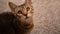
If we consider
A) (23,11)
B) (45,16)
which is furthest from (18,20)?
(45,16)

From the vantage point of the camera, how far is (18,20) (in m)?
1.82

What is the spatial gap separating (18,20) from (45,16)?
477mm

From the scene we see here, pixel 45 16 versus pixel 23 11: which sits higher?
pixel 23 11

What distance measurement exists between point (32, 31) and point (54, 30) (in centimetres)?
27

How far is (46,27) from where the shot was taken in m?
2.02

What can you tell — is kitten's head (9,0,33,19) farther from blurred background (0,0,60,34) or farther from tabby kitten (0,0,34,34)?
blurred background (0,0,60,34)

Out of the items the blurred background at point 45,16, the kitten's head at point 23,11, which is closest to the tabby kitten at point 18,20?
the kitten's head at point 23,11

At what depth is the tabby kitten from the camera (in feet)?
5.71

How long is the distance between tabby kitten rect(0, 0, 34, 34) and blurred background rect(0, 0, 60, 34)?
0.66ft

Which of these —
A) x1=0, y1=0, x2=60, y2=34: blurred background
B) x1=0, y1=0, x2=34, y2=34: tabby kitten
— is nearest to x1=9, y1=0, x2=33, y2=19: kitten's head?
x1=0, y1=0, x2=34, y2=34: tabby kitten

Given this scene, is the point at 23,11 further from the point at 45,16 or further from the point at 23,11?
the point at 45,16

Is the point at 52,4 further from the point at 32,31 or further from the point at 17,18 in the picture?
the point at 17,18

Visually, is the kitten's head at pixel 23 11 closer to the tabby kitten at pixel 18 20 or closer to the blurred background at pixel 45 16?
the tabby kitten at pixel 18 20

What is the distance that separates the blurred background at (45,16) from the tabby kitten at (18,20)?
0.66 ft
